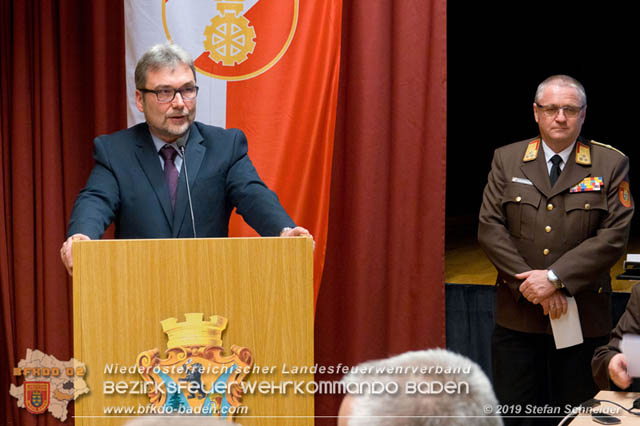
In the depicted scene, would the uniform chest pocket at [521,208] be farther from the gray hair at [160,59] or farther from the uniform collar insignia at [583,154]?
the gray hair at [160,59]

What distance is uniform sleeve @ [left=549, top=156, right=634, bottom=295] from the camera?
10.8 feet

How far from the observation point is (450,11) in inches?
263

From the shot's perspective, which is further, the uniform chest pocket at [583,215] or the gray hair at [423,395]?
the uniform chest pocket at [583,215]

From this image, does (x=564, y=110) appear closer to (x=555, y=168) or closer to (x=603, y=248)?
(x=555, y=168)

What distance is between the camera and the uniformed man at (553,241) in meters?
3.42

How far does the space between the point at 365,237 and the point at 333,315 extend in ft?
1.52

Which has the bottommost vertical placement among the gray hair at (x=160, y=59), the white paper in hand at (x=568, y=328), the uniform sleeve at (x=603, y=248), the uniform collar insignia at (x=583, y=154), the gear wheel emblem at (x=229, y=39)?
the white paper in hand at (x=568, y=328)

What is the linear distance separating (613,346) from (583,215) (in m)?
0.94

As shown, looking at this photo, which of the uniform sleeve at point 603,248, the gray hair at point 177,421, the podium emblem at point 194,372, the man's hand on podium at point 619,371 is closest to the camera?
the gray hair at point 177,421

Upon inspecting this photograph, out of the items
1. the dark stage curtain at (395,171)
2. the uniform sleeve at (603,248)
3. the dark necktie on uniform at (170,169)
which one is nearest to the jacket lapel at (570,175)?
the uniform sleeve at (603,248)

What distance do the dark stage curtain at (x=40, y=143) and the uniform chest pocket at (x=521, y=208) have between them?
6.58ft

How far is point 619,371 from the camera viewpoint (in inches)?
96.2

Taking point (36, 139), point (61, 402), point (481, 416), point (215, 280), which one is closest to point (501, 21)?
point (36, 139)

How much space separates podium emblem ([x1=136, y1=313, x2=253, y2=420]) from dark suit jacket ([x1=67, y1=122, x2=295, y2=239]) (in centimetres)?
65
